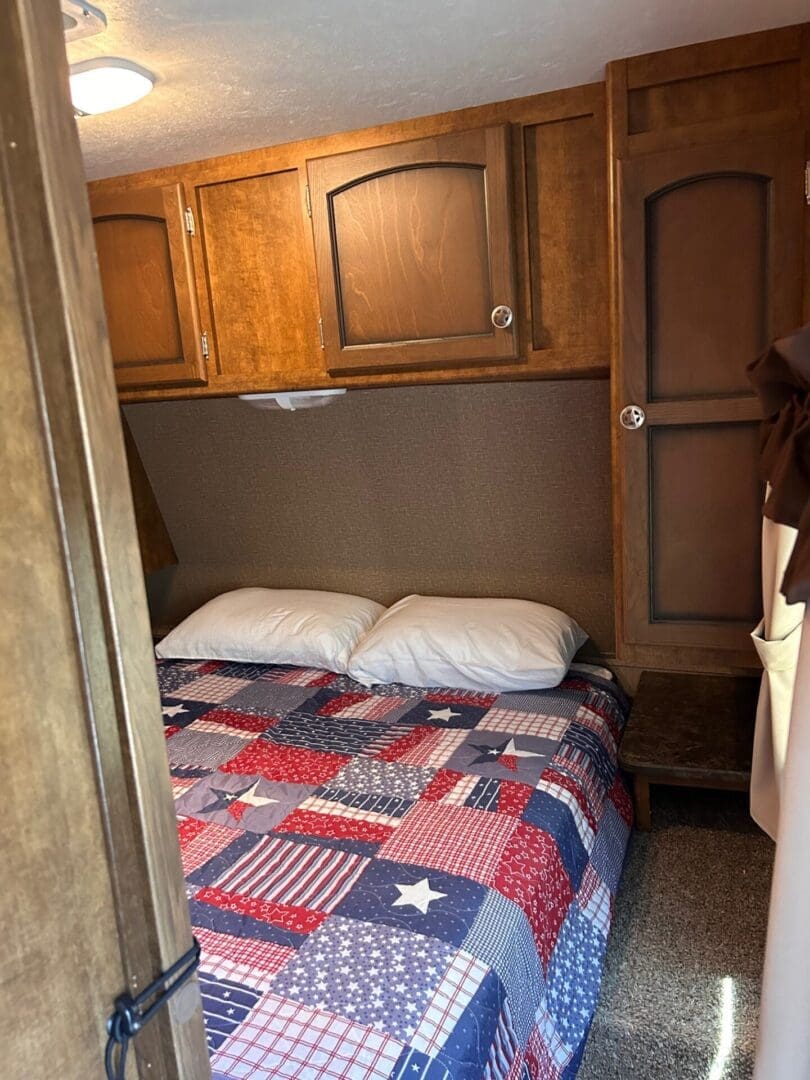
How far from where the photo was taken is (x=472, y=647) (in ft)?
7.29

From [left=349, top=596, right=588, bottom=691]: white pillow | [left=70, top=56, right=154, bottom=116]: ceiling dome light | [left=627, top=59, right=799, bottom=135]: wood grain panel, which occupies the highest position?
[left=70, top=56, right=154, bottom=116]: ceiling dome light

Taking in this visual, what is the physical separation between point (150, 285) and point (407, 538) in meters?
1.09

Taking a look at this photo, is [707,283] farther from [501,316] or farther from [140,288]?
[140,288]

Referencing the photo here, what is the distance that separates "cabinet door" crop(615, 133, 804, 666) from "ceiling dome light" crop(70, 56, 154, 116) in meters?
1.06

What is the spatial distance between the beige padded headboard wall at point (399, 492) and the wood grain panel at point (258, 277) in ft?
0.90

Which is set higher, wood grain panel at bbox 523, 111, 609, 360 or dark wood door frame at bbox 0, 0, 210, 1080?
wood grain panel at bbox 523, 111, 609, 360

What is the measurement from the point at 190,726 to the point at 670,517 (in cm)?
137

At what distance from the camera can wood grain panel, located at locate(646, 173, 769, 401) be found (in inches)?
69.9

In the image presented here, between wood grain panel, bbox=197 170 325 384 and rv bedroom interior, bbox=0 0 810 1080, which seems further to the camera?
wood grain panel, bbox=197 170 325 384

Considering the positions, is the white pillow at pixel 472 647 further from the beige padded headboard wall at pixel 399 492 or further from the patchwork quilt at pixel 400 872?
the beige padded headboard wall at pixel 399 492

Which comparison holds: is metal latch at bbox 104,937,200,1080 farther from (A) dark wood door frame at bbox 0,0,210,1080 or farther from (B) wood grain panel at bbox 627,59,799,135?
(B) wood grain panel at bbox 627,59,799,135

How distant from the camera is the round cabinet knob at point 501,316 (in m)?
2.00

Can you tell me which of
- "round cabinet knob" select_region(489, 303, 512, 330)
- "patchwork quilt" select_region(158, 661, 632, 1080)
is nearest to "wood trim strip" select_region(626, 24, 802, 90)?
"round cabinet knob" select_region(489, 303, 512, 330)

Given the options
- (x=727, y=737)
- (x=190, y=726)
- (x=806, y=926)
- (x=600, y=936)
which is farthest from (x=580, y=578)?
(x=806, y=926)
